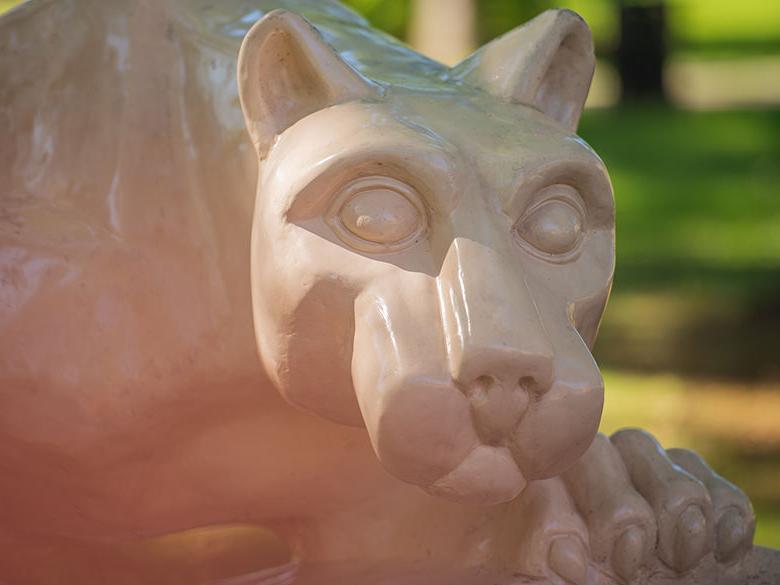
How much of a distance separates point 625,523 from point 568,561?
106mm

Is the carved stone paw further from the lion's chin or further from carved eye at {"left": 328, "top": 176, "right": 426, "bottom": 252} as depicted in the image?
carved eye at {"left": 328, "top": 176, "right": 426, "bottom": 252}

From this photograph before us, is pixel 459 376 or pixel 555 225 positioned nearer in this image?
pixel 459 376

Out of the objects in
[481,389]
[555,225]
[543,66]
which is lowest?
[481,389]

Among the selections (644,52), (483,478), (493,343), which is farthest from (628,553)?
(644,52)

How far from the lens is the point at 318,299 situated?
160cm

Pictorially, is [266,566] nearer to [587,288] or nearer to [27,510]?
[27,510]

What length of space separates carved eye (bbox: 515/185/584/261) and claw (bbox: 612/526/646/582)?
54cm

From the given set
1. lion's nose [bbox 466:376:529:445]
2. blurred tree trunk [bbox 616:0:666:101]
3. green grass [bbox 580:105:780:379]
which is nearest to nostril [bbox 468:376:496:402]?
lion's nose [bbox 466:376:529:445]

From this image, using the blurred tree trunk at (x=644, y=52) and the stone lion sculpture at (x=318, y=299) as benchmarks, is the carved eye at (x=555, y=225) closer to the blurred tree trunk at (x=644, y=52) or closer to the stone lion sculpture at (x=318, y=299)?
the stone lion sculpture at (x=318, y=299)

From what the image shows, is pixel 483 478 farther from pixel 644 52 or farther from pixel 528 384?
pixel 644 52

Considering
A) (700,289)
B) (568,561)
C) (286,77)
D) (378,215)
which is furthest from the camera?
(700,289)

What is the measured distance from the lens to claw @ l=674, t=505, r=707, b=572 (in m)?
2.05

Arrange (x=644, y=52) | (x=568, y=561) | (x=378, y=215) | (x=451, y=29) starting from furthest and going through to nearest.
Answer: (x=644, y=52)
(x=451, y=29)
(x=568, y=561)
(x=378, y=215)

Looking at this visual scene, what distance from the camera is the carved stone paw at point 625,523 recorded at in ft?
6.60
